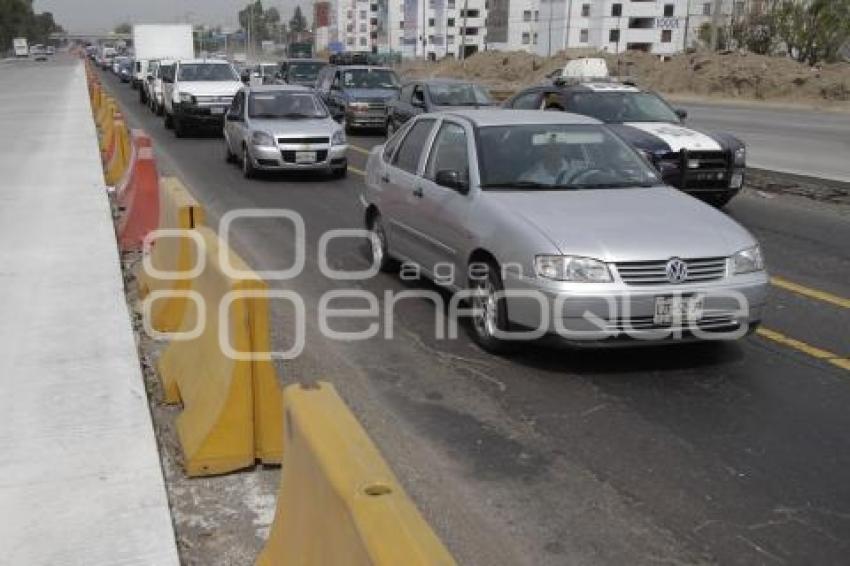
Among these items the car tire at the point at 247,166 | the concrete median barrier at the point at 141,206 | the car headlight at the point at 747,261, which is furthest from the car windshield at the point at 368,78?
the car headlight at the point at 747,261

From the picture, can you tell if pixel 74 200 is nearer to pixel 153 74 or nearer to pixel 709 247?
pixel 709 247

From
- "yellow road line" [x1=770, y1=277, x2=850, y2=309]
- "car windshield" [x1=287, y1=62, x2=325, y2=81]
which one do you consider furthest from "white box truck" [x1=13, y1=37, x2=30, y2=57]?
"yellow road line" [x1=770, y1=277, x2=850, y2=309]

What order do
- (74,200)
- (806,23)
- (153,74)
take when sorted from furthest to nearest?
(806,23) → (153,74) → (74,200)

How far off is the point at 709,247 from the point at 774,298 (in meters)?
2.39

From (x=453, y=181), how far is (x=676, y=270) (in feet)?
6.18

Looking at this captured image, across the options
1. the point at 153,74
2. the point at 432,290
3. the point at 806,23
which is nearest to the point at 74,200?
the point at 432,290

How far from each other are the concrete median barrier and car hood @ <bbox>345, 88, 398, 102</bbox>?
48.1ft

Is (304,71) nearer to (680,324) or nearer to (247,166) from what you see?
(247,166)

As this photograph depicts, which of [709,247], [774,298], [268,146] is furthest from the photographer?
[268,146]

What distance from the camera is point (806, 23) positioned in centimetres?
6769

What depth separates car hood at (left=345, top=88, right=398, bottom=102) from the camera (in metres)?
23.9

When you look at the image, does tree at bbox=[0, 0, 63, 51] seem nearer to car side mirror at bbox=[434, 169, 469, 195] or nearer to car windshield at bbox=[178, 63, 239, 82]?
car windshield at bbox=[178, 63, 239, 82]

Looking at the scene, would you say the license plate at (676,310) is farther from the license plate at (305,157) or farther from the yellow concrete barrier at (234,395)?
the license plate at (305,157)

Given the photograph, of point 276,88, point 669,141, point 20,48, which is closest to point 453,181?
point 669,141
